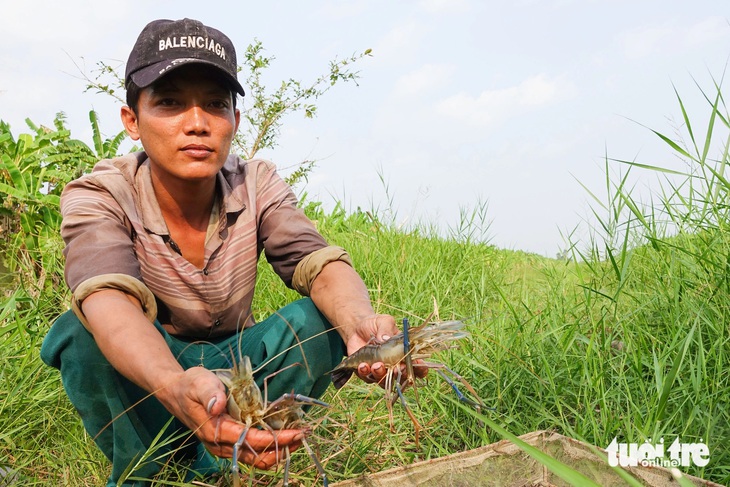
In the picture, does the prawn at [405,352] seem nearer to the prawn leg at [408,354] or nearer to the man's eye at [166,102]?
the prawn leg at [408,354]

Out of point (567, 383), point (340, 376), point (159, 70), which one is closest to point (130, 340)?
point (340, 376)

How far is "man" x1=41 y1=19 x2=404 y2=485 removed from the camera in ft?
6.68

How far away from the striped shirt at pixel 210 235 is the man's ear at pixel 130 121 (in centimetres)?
11

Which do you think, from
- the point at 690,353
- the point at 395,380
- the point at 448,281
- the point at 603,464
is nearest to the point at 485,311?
the point at 448,281

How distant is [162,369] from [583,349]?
1770 millimetres

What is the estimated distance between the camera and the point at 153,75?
7.68 feet

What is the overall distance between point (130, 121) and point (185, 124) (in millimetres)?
327

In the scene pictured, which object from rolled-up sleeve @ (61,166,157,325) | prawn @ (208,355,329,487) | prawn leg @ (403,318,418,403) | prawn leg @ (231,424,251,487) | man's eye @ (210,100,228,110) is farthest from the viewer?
man's eye @ (210,100,228,110)

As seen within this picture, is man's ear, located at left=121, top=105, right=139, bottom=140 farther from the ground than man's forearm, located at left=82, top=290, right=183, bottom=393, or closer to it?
farther from the ground

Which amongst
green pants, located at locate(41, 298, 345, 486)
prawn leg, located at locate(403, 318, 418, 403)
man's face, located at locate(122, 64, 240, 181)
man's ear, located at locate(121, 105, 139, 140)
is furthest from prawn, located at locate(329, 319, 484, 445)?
man's ear, located at locate(121, 105, 139, 140)

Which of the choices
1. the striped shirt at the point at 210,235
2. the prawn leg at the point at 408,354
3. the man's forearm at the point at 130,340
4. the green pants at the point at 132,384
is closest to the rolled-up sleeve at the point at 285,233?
the striped shirt at the point at 210,235

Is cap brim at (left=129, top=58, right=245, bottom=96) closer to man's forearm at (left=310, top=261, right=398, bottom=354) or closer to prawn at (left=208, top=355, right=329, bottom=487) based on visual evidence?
man's forearm at (left=310, top=261, right=398, bottom=354)

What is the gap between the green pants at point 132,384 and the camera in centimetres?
218

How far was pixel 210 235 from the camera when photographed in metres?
2.63
